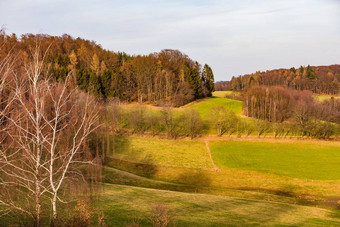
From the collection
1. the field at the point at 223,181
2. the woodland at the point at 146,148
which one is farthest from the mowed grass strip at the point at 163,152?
the woodland at the point at 146,148

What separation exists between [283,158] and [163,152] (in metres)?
24.7

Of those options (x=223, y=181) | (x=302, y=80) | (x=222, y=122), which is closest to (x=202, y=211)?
(x=223, y=181)

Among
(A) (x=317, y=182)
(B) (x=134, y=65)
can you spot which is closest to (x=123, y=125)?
(B) (x=134, y=65)

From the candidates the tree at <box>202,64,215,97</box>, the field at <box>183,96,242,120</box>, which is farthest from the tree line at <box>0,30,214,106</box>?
the field at <box>183,96,242,120</box>

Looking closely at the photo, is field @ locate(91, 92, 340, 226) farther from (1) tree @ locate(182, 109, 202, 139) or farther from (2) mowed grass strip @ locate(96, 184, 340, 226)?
(1) tree @ locate(182, 109, 202, 139)

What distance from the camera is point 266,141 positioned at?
6706cm

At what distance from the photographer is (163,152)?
6059cm

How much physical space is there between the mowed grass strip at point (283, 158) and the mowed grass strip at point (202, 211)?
19.2 metres

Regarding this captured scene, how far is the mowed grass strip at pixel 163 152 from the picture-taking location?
56031 millimetres

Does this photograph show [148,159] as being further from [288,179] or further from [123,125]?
[288,179]

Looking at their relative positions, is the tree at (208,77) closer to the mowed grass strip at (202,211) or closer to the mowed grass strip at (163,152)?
the mowed grass strip at (163,152)

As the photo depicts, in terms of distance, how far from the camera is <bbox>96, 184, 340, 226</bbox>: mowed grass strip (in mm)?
22359

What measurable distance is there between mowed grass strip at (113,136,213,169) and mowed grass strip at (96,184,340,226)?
2370 cm

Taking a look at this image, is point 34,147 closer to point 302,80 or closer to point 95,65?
point 95,65
